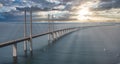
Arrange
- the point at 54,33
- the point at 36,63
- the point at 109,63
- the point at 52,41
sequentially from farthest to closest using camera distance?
the point at 54,33
the point at 52,41
the point at 36,63
the point at 109,63

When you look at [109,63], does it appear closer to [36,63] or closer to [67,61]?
[67,61]

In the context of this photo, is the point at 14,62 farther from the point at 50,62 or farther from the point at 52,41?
the point at 52,41

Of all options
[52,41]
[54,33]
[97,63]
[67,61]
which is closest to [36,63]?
[67,61]

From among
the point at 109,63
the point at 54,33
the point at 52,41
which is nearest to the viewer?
the point at 109,63

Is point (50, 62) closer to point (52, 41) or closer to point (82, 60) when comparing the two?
point (82, 60)

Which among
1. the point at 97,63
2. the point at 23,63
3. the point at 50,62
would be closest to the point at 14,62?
the point at 23,63

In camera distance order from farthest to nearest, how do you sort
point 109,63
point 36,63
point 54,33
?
point 54,33
point 36,63
point 109,63

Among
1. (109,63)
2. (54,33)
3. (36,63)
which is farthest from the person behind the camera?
(54,33)

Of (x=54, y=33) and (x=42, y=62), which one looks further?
(x=54, y=33)

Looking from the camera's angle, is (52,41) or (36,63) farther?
(52,41)
